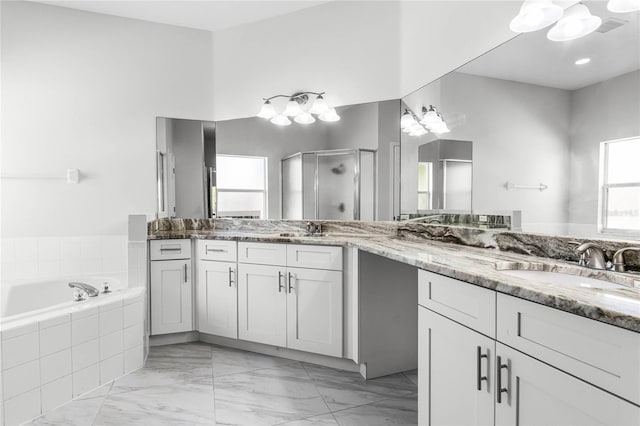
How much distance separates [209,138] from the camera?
11.0ft

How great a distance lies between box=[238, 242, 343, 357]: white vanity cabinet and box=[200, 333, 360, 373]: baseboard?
11 centimetres

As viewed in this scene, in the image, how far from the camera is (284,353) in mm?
2627

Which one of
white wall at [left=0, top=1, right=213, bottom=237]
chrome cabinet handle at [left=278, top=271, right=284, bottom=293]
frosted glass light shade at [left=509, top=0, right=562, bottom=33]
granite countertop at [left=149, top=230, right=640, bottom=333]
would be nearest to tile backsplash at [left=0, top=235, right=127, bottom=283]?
white wall at [left=0, top=1, right=213, bottom=237]

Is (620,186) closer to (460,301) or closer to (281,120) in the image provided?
(460,301)

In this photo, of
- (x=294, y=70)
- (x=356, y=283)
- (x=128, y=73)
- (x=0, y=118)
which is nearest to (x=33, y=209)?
(x=0, y=118)

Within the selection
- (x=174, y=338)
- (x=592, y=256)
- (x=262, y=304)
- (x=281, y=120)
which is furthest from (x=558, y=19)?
(x=174, y=338)

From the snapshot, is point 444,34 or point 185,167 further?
point 185,167

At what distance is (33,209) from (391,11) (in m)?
3.15

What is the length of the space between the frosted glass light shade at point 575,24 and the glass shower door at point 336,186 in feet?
5.32

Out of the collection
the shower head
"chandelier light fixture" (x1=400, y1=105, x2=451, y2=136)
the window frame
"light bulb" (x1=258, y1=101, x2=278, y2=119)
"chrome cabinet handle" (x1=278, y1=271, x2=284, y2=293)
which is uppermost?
"light bulb" (x1=258, y1=101, x2=278, y2=119)

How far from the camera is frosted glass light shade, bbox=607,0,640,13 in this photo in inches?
47.4

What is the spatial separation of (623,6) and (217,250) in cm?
252

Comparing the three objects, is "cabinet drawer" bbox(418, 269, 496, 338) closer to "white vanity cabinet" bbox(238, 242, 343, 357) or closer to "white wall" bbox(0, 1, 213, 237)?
"white vanity cabinet" bbox(238, 242, 343, 357)

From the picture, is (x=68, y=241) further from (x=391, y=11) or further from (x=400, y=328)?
(x=391, y=11)
